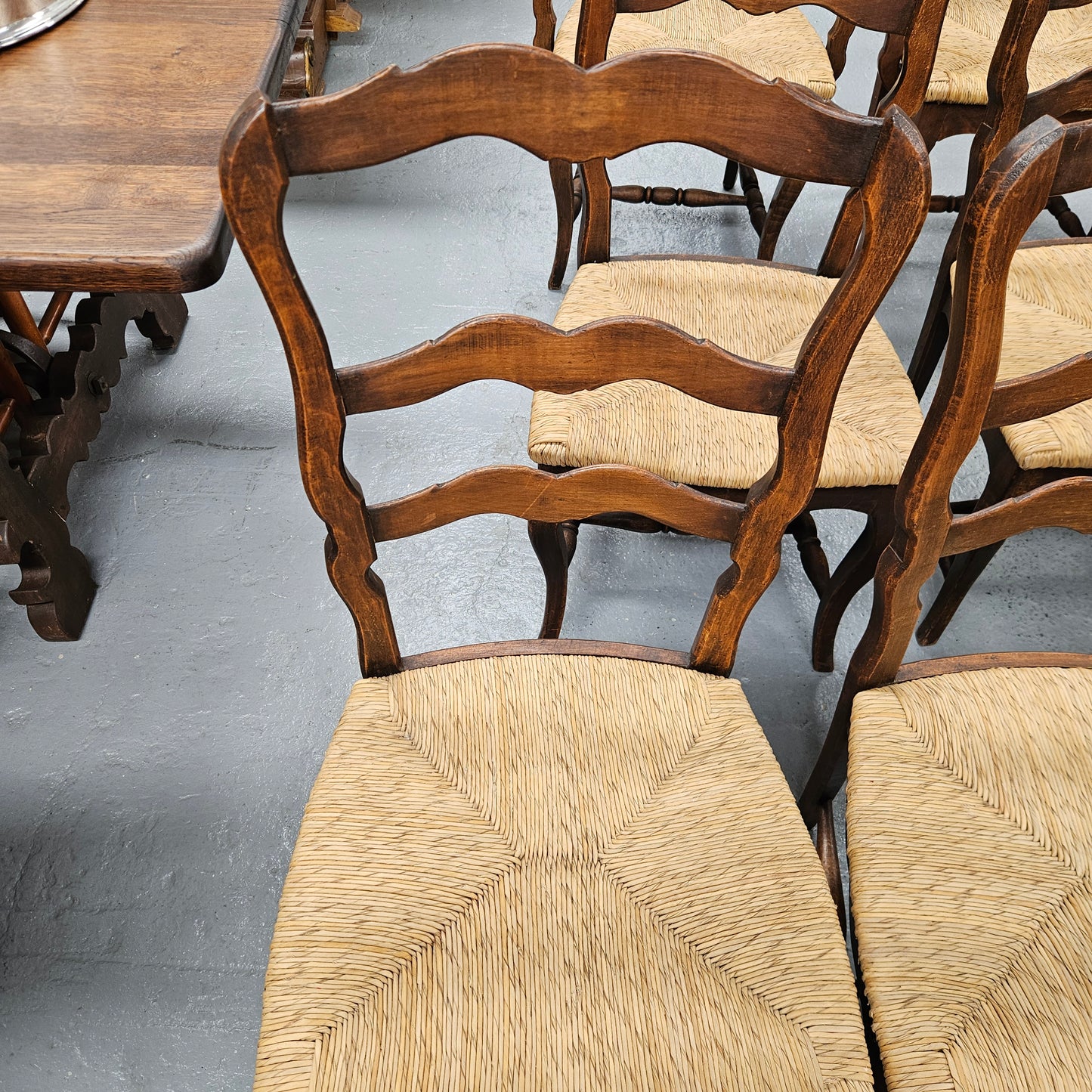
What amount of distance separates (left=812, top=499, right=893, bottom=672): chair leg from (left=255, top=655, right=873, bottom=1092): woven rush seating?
422 millimetres

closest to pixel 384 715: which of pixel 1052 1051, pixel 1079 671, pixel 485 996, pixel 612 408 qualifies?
pixel 485 996

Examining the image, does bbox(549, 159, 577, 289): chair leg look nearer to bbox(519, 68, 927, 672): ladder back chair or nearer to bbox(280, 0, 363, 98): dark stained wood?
bbox(519, 68, 927, 672): ladder back chair

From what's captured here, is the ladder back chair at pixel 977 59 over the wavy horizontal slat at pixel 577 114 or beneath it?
beneath

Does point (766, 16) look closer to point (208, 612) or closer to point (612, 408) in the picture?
point (612, 408)

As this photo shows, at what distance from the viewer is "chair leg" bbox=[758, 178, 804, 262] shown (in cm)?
187

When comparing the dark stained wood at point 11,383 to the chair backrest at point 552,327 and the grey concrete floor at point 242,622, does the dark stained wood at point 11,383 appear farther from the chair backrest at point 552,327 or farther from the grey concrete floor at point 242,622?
the chair backrest at point 552,327

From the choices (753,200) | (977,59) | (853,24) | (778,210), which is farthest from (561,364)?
(753,200)

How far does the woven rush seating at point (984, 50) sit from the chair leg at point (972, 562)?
2.87 feet

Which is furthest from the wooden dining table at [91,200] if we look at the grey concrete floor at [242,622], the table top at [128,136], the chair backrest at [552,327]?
the chair backrest at [552,327]

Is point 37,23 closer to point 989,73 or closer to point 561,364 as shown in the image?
point 561,364

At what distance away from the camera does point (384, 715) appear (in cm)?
94

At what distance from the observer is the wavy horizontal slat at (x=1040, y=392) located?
2.63ft

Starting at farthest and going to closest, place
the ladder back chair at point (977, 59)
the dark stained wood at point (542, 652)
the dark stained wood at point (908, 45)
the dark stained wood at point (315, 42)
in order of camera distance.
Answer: the dark stained wood at point (315, 42) < the ladder back chair at point (977, 59) < the dark stained wood at point (908, 45) < the dark stained wood at point (542, 652)

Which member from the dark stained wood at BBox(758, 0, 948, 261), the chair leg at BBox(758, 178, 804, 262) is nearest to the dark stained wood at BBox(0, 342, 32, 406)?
the dark stained wood at BBox(758, 0, 948, 261)
